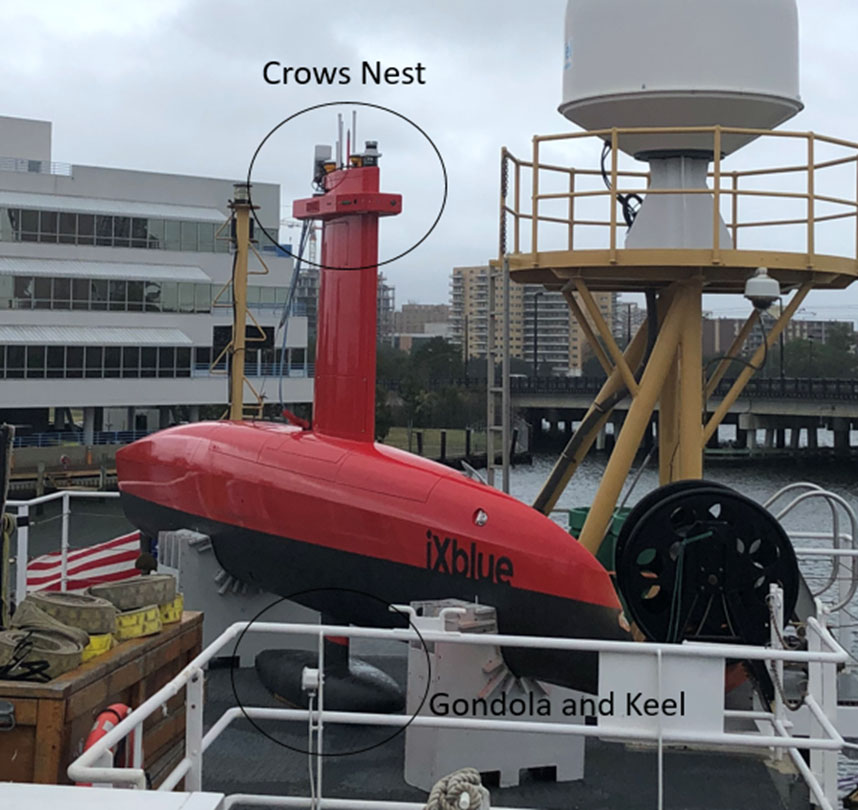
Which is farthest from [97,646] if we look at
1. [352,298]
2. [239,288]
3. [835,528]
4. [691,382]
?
[239,288]

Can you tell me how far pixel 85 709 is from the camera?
20.9 ft

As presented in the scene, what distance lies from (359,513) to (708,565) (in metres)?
3.10

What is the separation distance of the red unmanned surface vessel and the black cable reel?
0.51 m

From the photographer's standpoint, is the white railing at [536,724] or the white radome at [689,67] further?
the white radome at [689,67]

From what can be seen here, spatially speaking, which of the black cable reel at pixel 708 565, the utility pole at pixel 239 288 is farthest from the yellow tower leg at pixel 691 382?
the utility pole at pixel 239 288

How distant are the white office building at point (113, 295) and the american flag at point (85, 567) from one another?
41.3m

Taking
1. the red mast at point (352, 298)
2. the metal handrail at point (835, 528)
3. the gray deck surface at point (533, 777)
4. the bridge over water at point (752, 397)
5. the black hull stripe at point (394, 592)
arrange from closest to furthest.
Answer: the gray deck surface at point (533, 777)
the black hull stripe at point (394, 592)
the metal handrail at point (835, 528)
the red mast at point (352, 298)
the bridge over water at point (752, 397)

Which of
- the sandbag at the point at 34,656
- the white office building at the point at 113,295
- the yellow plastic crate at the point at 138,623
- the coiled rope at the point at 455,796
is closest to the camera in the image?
the coiled rope at the point at 455,796

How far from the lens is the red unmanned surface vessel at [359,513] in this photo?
936cm

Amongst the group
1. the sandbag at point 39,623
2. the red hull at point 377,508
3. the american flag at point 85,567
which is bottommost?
the american flag at point 85,567

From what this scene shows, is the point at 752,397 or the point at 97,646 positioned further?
the point at 752,397

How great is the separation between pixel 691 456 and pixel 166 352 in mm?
52438

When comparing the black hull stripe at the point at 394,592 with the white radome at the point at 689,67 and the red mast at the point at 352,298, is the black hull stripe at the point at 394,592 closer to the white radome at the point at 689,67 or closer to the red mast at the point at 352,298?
the red mast at the point at 352,298

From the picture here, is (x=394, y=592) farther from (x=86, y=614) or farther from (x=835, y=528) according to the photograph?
(x=835, y=528)
